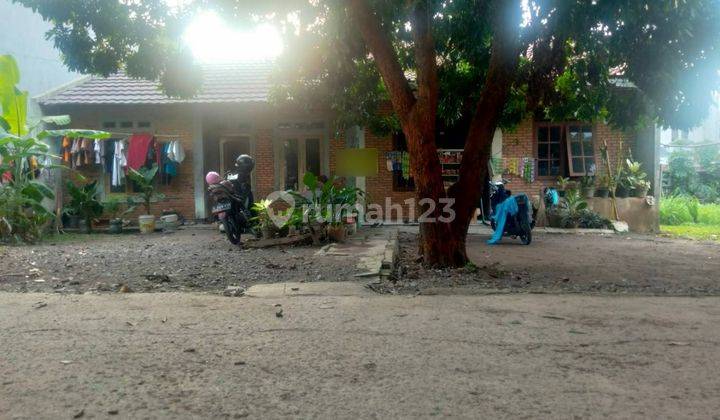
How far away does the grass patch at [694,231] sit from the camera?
12.1 meters

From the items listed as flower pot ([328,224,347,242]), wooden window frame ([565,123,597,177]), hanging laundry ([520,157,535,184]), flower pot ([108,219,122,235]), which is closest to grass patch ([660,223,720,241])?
wooden window frame ([565,123,597,177])

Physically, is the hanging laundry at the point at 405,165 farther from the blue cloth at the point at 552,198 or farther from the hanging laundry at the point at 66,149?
the hanging laundry at the point at 66,149

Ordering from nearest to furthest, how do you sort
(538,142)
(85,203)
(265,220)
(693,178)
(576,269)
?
(576,269) < (265,220) < (85,203) < (538,142) < (693,178)

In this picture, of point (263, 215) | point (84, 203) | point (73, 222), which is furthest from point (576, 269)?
point (73, 222)

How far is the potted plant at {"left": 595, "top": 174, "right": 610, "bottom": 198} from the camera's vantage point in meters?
13.2

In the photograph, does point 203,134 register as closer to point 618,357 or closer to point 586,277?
point 586,277

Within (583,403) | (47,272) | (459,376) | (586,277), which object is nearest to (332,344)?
(459,376)

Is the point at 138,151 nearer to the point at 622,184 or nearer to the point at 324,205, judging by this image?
the point at 324,205

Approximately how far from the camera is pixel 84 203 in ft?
40.7

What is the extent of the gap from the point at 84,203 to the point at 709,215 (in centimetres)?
1549

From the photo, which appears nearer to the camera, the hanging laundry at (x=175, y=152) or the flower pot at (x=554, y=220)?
the flower pot at (x=554, y=220)

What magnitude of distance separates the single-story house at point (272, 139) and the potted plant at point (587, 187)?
1.23 feet

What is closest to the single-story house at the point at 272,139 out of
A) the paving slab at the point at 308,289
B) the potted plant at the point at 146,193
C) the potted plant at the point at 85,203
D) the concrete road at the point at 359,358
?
the potted plant at the point at 146,193

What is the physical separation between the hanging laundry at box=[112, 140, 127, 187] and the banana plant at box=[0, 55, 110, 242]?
2.48 metres
